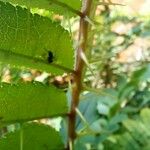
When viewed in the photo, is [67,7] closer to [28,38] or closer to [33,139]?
[28,38]

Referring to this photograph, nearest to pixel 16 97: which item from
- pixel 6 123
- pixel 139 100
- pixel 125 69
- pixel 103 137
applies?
pixel 6 123

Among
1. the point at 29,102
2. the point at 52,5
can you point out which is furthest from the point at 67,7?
the point at 29,102

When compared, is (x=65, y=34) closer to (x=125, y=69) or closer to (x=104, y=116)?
(x=104, y=116)

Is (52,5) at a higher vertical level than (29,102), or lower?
higher

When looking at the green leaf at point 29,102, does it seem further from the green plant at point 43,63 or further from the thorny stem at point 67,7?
the thorny stem at point 67,7

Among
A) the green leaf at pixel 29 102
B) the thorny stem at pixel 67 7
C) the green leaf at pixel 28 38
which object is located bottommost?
the green leaf at pixel 29 102

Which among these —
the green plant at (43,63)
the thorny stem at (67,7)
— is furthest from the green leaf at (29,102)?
the thorny stem at (67,7)
